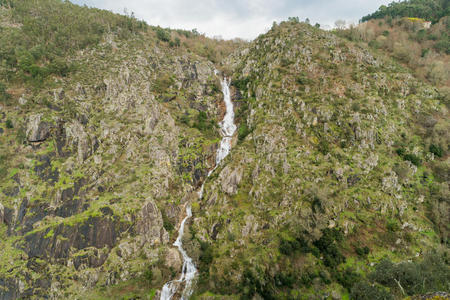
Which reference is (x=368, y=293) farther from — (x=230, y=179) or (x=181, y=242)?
(x=181, y=242)

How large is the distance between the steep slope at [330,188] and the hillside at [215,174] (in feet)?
1.28

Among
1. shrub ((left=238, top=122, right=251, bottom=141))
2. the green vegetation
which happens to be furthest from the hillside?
the green vegetation

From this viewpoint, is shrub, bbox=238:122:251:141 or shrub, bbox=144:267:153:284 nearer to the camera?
shrub, bbox=144:267:153:284

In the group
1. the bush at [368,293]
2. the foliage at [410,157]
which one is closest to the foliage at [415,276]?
the bush at [368,293]

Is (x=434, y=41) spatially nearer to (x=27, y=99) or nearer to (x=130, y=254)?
(x=130, y=254)

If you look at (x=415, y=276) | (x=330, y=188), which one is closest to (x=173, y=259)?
(x=330, y=188)

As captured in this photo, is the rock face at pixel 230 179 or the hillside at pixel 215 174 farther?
the rock face at pixel 230 179

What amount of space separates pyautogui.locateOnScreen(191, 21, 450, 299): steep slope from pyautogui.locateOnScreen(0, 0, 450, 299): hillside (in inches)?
15.4

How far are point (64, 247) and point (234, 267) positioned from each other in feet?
131

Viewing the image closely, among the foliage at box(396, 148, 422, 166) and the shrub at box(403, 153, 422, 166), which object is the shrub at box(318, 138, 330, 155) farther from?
the shrub at box(403, 153, 422, 166)

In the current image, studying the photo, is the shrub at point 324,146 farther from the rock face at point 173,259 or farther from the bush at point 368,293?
the rock face at point 173,259

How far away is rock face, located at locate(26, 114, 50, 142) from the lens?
6116 cm

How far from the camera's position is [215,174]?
71125 millimetres

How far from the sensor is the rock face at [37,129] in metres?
61.2
